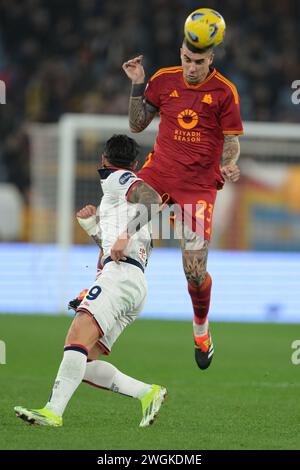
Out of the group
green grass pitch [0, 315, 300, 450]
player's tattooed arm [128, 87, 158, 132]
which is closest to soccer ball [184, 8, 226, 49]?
player's tattooed arm [128, 87, 158, 132]

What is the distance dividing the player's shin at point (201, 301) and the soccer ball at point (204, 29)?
2085 millimetres

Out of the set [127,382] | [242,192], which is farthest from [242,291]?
[127,382]

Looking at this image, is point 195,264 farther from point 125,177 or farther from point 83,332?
point 83,332

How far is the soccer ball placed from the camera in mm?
8133

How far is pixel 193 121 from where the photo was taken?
8.80 metres

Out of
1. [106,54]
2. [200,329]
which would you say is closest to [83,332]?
[200,329]

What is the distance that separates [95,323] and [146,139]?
11.7 meters

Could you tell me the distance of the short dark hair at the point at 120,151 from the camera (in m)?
7.60

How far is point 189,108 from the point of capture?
875 cm

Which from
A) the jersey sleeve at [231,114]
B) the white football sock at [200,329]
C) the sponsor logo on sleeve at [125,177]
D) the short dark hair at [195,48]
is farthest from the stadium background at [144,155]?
the sponsor logo on sleeve at [125,177]

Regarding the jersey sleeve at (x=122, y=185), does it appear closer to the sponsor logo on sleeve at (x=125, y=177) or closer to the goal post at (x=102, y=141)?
the sponsor logo on sleeve at (x=125, y=177)

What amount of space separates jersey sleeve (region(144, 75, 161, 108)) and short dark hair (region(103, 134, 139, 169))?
1284 mm

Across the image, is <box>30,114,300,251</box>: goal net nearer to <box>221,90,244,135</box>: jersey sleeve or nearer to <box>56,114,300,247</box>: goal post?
<box>56,114,300,247</box>: goal post

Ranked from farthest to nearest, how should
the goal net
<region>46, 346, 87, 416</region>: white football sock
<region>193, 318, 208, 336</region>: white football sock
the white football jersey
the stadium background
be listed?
the goal net
the stadium background
<region>193, 318, 208, 336</region>: white football sock
the white football jersey
<region>46, 346, 87, 416</region>: white football sock
